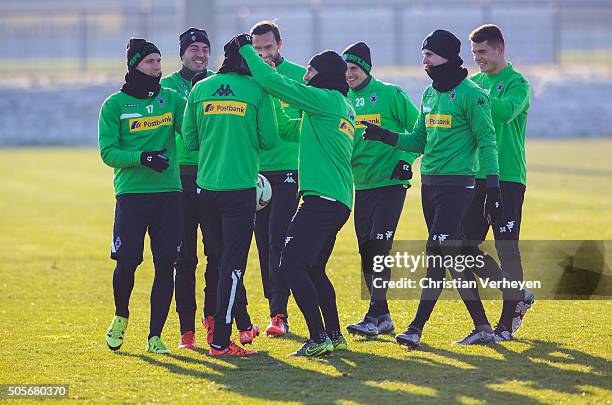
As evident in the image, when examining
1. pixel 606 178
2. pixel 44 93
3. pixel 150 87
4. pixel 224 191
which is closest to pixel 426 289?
pixel 224 191

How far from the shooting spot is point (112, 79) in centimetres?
5147

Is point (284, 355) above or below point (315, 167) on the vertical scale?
below

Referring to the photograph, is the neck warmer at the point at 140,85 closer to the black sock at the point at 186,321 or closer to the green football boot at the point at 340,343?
the black sock at the point at 186,321

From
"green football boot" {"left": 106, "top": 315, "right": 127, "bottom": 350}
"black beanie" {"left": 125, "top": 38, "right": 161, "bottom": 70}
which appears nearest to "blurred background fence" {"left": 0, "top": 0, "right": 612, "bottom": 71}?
"black beanie" {"left": 125, "top": 38, "right": 161, "bottom": 70}

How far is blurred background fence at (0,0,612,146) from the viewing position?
46062 millimetres

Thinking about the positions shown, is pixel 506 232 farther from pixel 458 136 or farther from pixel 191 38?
pixel 191 38

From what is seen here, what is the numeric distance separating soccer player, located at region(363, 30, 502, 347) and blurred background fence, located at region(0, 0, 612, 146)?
114 ft

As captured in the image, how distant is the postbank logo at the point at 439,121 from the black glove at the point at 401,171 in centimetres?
43

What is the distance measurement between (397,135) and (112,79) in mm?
43158

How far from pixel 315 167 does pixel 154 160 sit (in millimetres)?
1155

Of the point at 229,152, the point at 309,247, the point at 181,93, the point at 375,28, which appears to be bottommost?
the point at 309,247

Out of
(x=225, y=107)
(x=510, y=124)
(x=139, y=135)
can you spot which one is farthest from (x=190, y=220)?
(x=510, y=124)

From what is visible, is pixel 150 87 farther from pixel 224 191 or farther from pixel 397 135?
pixel 397 135

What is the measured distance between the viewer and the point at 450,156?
30.1ft
